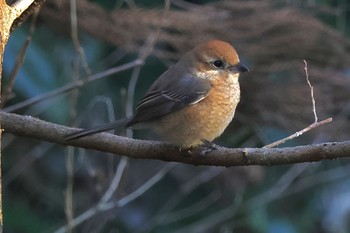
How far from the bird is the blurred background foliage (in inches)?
20.7

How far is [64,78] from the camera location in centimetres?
445

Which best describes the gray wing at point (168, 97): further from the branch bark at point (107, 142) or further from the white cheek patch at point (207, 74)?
the branch bark at point (107, 142)

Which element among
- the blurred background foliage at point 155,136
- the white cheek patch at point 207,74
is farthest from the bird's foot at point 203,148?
the blurred background foliage at point 155,136

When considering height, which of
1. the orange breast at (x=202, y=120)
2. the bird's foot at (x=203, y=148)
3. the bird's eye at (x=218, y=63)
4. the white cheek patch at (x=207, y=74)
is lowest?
the bird's foot at (x=203, y=148)

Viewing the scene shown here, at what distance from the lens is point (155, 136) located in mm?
4895

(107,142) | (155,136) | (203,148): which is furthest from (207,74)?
(155,136)

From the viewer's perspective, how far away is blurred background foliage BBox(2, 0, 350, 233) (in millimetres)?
4324

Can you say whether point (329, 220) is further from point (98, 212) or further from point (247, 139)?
point (98, 212)

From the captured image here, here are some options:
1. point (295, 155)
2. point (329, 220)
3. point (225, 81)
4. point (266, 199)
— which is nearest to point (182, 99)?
point (225, 81)

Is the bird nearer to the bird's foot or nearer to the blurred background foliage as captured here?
the bird's foot

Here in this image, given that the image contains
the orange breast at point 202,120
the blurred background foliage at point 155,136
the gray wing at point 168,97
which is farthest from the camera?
the blurred background foliage at point 155,136

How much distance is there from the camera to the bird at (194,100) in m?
3.42

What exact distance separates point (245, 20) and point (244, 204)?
1.25 metres

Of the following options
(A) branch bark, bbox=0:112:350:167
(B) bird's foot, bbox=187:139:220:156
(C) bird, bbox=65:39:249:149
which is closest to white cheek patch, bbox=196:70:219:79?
(C) bird, bbox=65:39:249:149
